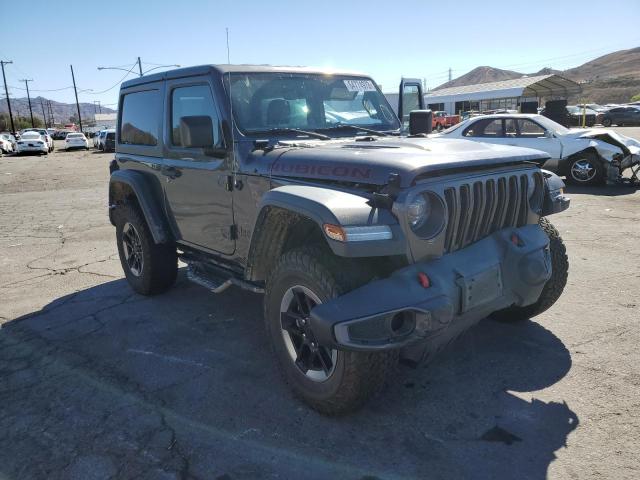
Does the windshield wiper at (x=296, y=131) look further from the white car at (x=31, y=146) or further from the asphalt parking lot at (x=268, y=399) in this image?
the white car at (x=31, y=146)

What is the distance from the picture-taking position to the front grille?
278cm

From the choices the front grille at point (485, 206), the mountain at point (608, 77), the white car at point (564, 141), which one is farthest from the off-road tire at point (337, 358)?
the mountain at point (608, 77)

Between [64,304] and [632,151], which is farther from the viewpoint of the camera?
[632,151]

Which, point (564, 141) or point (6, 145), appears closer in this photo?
point (564, 141)

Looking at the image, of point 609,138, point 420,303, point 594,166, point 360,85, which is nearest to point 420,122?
point 360,85

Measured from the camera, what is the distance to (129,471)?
2.55 meters

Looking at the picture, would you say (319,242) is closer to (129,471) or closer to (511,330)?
(129,471)

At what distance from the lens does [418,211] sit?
2682mm

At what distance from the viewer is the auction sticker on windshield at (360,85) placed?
4301 mm

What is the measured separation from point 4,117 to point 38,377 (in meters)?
87.9

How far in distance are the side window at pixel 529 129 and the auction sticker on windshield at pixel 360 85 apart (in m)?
A: 6.83

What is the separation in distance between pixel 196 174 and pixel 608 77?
438ft

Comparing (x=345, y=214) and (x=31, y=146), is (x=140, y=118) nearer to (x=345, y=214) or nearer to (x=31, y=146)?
(x=345, y=214)

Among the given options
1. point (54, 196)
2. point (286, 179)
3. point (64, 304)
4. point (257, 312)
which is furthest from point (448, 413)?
point (54, 196)
